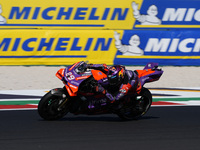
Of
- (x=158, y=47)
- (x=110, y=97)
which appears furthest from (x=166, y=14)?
(x=110, y=97)

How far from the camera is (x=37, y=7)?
52.1ft

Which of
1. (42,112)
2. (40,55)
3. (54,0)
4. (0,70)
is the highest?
(54,0)

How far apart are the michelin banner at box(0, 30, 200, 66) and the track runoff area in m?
4.09

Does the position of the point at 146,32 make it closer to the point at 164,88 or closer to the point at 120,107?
the point at 164,88

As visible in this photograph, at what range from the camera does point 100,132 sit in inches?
247

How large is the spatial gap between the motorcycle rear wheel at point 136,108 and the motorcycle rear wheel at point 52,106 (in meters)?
0.93

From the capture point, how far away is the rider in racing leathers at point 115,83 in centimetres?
698

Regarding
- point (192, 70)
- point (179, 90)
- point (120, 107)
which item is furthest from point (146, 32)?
point (120, 107)

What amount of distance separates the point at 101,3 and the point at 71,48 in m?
2.09

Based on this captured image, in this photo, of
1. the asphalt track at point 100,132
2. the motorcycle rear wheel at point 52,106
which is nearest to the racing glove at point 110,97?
the asphalt track at point 100,132

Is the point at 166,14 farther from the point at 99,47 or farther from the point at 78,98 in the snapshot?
the point at 78,98

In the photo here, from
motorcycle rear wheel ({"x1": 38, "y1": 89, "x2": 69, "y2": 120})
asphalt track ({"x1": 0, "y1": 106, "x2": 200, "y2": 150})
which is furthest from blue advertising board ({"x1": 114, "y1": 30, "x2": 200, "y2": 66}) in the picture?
motorcycle rear wheel ({"x1": 38, "y1": 89, "x2": 69, "y2": 120})

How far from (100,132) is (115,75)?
111 cm

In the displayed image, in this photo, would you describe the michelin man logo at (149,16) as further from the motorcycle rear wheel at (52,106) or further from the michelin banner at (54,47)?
the motorcycle rear wheel at (52,106)
